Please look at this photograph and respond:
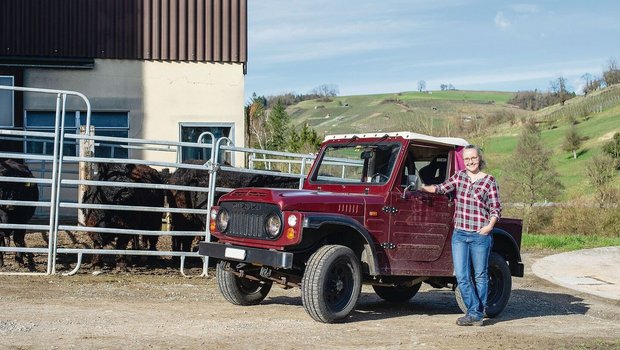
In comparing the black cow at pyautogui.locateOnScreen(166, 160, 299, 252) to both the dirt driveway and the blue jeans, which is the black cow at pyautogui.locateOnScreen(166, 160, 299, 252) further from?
the blue jeans

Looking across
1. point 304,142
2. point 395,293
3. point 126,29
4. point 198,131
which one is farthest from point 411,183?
point 304,142

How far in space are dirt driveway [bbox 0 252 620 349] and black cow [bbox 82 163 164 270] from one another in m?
0.86

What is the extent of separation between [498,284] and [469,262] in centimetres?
114

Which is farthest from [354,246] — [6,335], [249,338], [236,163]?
[236,163]

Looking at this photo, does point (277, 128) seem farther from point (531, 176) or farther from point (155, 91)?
point (155, 91)

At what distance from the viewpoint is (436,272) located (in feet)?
32.5

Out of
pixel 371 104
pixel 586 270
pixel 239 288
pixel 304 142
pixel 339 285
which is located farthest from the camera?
pixel 371 104

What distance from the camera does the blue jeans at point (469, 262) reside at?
9305 millimetres

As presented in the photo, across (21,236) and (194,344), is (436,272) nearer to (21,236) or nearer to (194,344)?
(194,344)

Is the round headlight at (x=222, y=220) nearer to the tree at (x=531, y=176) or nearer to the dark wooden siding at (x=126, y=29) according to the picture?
the dark wooden siding at (x=126, y=29)

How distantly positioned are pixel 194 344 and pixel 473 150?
383 centimetres

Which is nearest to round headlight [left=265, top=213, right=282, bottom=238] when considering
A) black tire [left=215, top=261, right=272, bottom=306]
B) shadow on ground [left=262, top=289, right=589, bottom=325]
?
black tire [left=215, top=261, right=272, bottom=306]

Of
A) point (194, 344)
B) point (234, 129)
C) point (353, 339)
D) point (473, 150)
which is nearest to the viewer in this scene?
point (194, 344)

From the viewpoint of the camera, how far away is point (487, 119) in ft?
174
